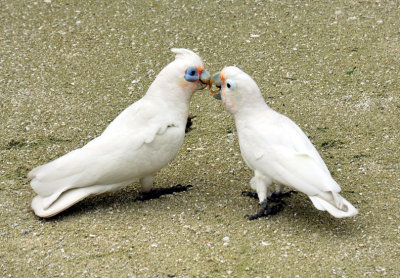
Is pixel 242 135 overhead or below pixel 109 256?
overhead

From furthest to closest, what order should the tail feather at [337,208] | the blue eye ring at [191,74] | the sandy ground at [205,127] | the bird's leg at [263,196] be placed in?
1. the blue eye ring at [191,74]
2. the bird's leg at [263,196]
3. the sandy ground at [205,127]
4. the tail feather at [337,208]

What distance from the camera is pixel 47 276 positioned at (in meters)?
4.04

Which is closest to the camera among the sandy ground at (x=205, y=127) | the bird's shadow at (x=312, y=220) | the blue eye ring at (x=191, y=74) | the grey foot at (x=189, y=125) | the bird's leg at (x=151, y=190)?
the sandy ground at (x=205, y=127)

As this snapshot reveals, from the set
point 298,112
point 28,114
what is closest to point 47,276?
point 28,114

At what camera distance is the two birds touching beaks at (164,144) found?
14.6ft

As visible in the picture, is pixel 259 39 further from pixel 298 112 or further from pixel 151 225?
pixel 151 225

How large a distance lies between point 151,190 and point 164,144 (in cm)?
50

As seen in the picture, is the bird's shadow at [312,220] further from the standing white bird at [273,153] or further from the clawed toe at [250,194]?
the clawed toe at [250,194]

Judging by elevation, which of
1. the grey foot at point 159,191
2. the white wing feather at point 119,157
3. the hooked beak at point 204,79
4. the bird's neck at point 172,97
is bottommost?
the grey foot at point 159,191

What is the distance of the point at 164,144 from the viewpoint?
4625mm

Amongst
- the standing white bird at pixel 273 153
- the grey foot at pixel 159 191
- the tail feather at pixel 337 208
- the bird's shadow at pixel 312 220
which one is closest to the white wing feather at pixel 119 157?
the grey foot at pixel 159 191

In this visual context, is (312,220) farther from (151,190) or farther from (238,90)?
(151,190)

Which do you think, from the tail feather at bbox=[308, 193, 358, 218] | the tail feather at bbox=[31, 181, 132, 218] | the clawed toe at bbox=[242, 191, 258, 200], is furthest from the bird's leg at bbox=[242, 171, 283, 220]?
the tail feather at bbox=[31, 181, 132, 218]

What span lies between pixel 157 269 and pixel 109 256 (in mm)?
362
